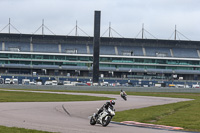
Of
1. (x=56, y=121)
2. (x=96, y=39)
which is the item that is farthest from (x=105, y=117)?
(x=96, y=39)

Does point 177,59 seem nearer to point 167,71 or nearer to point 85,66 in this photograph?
point 167,71

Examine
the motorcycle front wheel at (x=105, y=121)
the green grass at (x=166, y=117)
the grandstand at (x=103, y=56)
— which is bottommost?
the green grass at (x=166, y=117)

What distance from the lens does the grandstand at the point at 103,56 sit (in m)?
135

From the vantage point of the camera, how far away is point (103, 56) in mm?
137500

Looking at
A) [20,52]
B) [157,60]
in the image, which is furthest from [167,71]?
[20,52]

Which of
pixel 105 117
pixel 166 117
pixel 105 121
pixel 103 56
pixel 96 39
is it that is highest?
pixel 96 39

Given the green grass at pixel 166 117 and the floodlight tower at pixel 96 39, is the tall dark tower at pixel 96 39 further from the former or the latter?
the green grass at pixel 166 117

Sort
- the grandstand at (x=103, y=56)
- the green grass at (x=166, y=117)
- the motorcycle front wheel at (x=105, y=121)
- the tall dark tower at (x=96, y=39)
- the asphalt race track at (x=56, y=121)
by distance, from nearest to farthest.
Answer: the asphalt race track at (x=56, y=121)
the motorcycle front wheel at (x=105, y=121)
the green grass at (x=166, y=117)
the tall dark tower at (x=96, y=39)
the grandstand at (x=103, y=56)

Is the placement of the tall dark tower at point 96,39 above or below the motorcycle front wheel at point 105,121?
above

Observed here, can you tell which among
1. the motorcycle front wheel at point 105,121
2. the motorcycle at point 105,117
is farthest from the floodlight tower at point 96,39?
the motorcycle front wheel at point 105,121

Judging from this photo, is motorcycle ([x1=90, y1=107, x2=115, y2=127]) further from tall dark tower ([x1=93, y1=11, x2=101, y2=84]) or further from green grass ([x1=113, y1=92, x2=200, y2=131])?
tall dark tower ([x1=93, y1=11, x2=101, y2=84])

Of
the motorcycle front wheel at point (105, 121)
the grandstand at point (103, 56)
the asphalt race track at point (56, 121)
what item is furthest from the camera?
the grandstand at point (103, 56)

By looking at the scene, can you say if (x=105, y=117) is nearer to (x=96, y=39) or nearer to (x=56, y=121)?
(x=56, y=121)

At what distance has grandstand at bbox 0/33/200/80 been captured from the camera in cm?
13470
